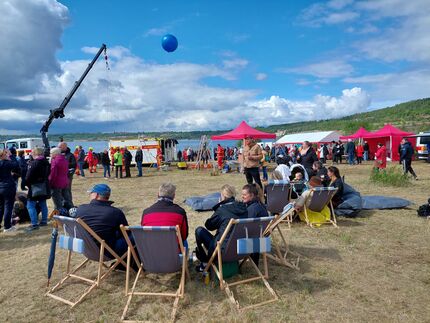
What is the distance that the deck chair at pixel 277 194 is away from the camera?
19.9ft

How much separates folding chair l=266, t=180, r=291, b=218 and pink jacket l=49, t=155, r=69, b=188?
3880 millimetres

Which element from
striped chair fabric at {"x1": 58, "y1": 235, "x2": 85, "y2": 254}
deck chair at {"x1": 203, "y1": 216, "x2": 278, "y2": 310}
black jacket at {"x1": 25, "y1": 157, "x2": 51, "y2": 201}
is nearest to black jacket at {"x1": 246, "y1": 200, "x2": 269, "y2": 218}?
deck chair at {"x1": 203, "y1": 216, "x2": 278, "y2": 310}

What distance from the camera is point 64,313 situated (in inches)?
123

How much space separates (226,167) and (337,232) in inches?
468

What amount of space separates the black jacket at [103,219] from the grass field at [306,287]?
0.59 meters

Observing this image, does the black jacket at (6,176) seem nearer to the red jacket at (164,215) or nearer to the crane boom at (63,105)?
the red jacket at (164,215)

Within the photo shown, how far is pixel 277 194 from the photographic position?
20.3 feet

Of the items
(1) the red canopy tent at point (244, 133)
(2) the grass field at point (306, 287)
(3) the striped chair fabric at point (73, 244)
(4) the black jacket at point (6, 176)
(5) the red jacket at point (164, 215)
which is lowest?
Result: (2) the grass field at point (306, 287)

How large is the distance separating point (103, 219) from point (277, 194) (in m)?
3.55

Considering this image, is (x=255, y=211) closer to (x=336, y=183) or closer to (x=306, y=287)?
(x=306, y=287)

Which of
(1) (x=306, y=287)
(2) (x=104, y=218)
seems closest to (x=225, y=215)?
(1) (x=306, y=287)

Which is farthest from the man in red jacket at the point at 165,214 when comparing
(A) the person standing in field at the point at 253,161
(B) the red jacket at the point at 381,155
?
(B) the red jacket at the point at 381,155

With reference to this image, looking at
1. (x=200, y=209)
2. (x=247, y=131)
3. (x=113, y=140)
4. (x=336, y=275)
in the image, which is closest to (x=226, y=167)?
(x=247, y=131)

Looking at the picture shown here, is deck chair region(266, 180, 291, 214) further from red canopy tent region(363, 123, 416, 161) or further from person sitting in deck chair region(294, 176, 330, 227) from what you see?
red canopy tent region(363, 123, 416, 161)
